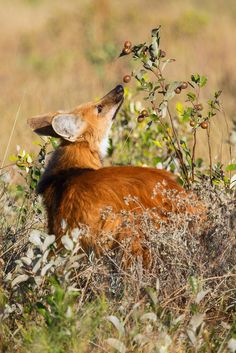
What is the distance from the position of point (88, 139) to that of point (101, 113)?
17.4 inches

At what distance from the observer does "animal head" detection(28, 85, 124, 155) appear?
20.3 ft

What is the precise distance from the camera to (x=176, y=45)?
53.3 ft

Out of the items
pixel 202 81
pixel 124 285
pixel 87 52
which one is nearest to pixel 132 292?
pixel 124 285

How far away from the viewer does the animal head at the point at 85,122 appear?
20.3 ft

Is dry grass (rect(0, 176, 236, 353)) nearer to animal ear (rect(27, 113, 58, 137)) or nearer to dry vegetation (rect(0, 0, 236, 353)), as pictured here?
dry vegetation (rect(0, 0, 236, 353))

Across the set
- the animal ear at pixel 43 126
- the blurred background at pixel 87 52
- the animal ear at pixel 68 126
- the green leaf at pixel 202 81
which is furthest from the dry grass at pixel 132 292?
the blurred background at pixel 87 52

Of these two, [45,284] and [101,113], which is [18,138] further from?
[45,284]

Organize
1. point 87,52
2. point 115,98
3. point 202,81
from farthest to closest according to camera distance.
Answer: point 87,52 < point 115,98 < point 202,81

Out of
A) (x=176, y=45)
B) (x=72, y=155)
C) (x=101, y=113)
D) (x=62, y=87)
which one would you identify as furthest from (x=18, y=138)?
(x=176, y=45)

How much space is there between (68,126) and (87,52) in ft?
32.5

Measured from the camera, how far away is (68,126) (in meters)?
6.20

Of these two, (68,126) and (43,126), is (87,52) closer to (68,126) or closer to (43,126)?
(43,126)

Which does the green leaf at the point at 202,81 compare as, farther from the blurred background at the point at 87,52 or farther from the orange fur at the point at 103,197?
the blurred background at the point at 87,52

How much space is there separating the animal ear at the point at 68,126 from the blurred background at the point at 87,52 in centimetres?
239
